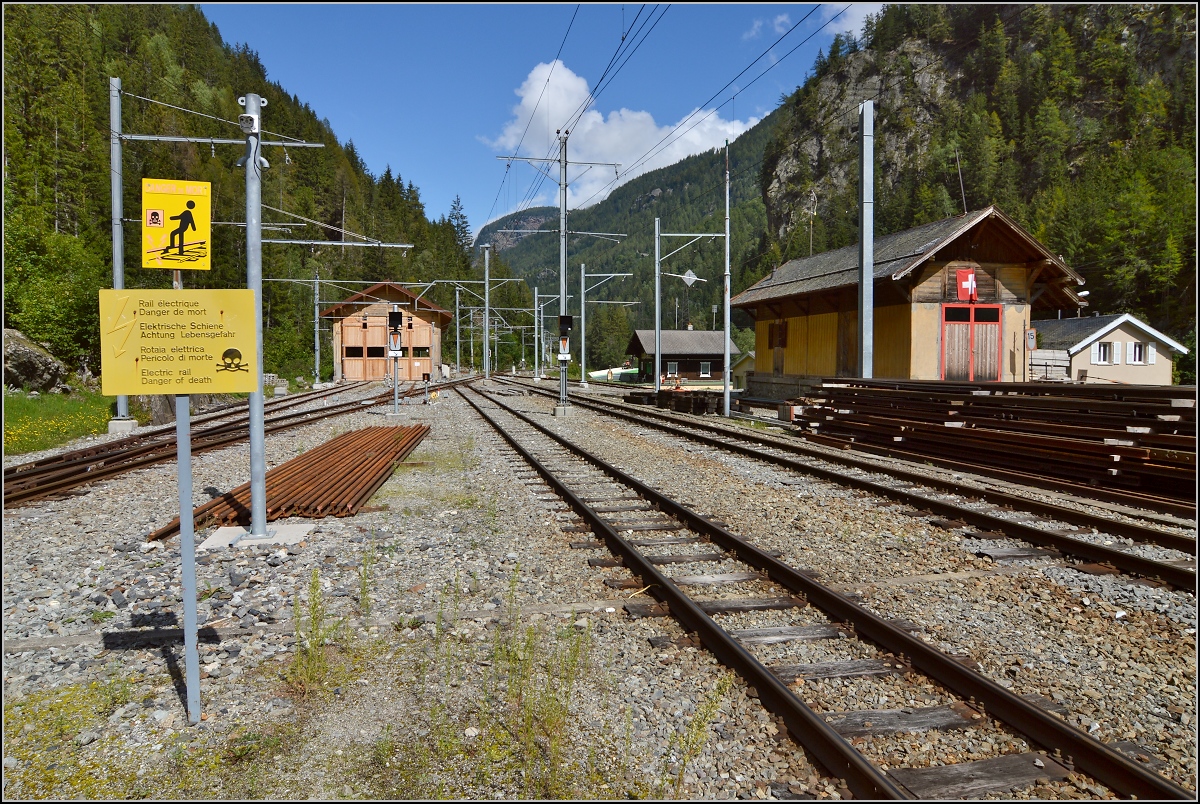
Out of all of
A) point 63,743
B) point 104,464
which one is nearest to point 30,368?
point 104,464

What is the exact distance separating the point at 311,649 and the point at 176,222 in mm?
3512

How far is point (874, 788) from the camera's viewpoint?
303 cm

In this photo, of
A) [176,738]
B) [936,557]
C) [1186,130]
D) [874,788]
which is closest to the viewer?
[874,788]

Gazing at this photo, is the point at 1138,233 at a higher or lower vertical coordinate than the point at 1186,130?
lower

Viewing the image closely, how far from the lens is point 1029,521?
8.10 m

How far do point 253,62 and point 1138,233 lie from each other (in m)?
135

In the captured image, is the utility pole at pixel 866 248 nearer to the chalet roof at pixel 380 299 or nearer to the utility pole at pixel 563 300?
the utility pole at pixel 563 300

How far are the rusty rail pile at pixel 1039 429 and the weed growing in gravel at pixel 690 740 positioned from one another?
8.31 m

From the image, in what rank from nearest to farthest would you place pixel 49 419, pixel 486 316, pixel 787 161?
pixel 49 419
pixel 486 316
pixel 787 161

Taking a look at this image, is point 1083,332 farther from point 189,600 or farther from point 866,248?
point 189,600

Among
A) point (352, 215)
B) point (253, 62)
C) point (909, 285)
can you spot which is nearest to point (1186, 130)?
point (909, 285)

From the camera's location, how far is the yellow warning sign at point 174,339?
3.81 metres

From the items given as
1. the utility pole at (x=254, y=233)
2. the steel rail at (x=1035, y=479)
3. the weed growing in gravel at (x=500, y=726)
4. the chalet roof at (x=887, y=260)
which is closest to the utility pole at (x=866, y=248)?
the steel rail at (x=1035, y=479)

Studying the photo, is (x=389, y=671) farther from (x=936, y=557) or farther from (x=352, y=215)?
(x=352, y=215)
